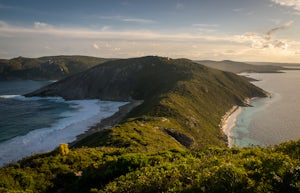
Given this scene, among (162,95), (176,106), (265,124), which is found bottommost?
(265,124)

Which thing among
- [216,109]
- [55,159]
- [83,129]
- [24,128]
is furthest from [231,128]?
[55,159]

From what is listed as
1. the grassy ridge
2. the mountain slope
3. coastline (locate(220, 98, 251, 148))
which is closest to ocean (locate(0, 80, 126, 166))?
the grassy ridge

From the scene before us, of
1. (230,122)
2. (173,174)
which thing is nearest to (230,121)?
(230,122)

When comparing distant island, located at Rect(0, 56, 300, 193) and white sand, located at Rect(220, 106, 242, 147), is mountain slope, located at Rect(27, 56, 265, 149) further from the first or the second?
white sand, located at Rect(220, 106, 242, 147)

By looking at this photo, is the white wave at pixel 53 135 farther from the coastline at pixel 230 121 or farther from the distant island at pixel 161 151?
the coastline at pixel 230 121

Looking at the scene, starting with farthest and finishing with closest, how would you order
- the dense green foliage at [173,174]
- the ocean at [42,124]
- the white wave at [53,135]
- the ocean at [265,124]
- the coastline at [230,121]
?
the coastline at [230,121] < the ocean at [265,124] < the ocean at [42,124] < the white wave at [53,135] < the dense green foliage at [173,174]

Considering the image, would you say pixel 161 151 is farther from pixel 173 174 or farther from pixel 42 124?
pixel 42 124

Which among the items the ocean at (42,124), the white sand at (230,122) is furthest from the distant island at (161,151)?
the ocean at (42,124)
